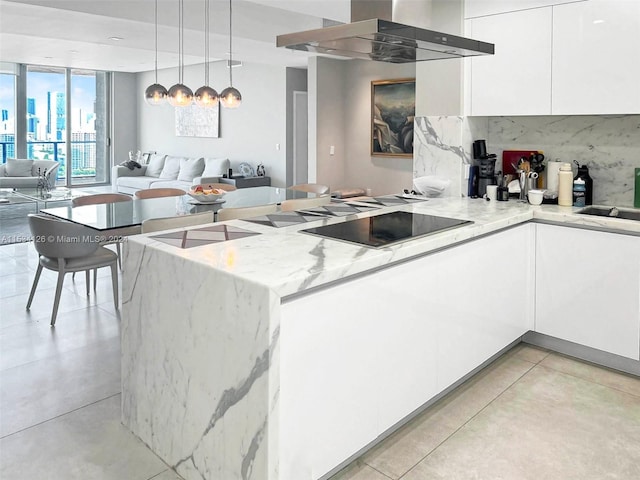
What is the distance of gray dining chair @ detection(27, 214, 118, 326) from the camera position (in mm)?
3689

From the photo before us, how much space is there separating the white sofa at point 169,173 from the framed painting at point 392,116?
276cm

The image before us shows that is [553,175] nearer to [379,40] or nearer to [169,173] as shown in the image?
[379,40]

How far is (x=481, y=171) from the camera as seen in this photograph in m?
3.86

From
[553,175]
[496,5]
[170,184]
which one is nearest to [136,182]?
[170,184]

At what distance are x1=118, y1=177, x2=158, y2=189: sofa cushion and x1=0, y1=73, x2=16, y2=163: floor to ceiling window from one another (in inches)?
106

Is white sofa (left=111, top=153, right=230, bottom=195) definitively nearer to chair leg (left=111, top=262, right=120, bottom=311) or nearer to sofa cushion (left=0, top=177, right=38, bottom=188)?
sofa cushion (left=0, top=177, right=38, bottom=188)

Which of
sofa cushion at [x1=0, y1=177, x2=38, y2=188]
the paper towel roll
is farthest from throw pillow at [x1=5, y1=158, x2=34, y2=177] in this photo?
the paper towel roll

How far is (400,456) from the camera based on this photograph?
2.29 meters

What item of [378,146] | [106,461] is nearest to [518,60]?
[106,461]

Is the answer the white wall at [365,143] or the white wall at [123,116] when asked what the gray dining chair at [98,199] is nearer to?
the white wall at [365,143]

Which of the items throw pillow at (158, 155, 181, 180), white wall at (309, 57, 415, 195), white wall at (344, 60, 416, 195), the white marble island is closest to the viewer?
the white marble island

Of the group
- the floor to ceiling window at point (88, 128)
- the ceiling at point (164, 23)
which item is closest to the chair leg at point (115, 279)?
the ceiling at point (164, 23)

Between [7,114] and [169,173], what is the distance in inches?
155

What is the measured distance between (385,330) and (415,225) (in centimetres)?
68
